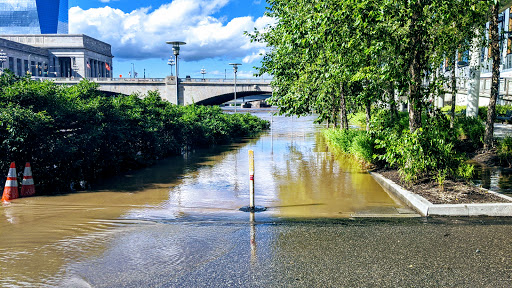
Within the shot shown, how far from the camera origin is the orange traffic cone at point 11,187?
10.1m

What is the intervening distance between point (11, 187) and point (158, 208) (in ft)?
11.5

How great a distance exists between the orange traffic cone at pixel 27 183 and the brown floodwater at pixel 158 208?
447mm

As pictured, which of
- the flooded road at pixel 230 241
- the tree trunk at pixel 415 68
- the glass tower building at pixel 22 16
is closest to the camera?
the flooded road at pixel 230 241

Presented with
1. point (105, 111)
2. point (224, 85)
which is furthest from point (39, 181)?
point (224, 85)

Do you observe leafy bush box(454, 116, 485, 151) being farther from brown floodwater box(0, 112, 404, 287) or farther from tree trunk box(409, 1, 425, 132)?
tree trunk box(409, 1, 425, 132)

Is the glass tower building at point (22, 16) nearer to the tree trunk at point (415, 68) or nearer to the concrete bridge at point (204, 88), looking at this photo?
the concrete bridge at point (204, 88)

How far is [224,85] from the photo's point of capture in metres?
78.9

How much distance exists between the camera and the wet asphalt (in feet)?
17.4

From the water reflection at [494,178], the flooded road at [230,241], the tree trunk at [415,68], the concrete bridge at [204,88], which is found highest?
the concrete bridge at [204,88]

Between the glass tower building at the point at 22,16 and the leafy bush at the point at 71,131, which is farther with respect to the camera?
the glass tower building at the point at 22,16

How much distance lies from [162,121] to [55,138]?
7.49 meters

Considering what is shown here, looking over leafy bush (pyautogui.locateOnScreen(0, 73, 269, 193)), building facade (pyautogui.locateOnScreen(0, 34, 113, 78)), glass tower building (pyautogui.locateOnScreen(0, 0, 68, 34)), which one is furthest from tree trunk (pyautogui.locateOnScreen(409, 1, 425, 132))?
glass tower building (pyautogui.locateOnScreen(0, 0, 68, 34))

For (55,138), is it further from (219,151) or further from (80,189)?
(219,151)

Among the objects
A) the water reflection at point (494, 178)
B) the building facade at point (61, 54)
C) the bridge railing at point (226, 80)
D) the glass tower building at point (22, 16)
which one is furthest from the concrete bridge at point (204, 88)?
the glass tower building at point (22, 16)
